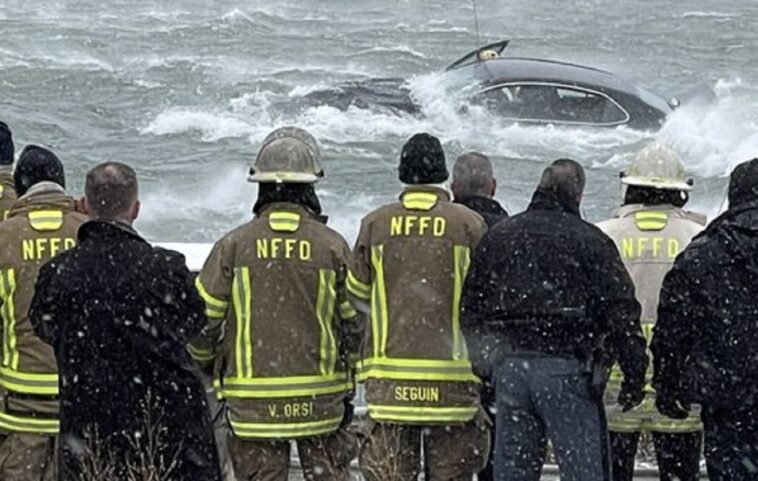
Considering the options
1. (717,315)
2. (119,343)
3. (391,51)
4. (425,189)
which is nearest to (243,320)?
(119,343)

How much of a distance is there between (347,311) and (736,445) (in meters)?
1.42

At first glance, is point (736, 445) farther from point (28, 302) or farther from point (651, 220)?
point (28, 302)

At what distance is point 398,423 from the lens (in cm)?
604

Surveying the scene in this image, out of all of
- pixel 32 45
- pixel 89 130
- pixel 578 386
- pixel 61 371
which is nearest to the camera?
pixel 61 371

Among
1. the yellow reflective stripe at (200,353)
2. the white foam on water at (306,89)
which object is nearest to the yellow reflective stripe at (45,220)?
the yellow reflective stripe at (200,353)

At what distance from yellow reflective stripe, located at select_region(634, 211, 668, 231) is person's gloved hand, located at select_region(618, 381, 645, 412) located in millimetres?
692

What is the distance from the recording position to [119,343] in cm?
530

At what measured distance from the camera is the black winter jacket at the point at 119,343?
5277mm

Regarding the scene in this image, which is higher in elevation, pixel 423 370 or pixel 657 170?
pixel 657 170

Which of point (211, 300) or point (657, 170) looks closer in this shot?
point (211, 300)

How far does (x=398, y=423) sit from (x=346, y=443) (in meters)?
0.20

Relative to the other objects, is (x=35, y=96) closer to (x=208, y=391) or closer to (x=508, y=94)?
(x=508, y=94)

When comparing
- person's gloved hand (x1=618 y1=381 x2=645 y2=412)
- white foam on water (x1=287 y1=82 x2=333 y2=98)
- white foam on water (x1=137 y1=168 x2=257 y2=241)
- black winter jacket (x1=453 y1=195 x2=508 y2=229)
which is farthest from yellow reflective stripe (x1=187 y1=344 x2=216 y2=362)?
white foam on water (x1=287 y1=82 x2=333 y2=98)

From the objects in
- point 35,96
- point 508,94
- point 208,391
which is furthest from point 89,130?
point 208,391
